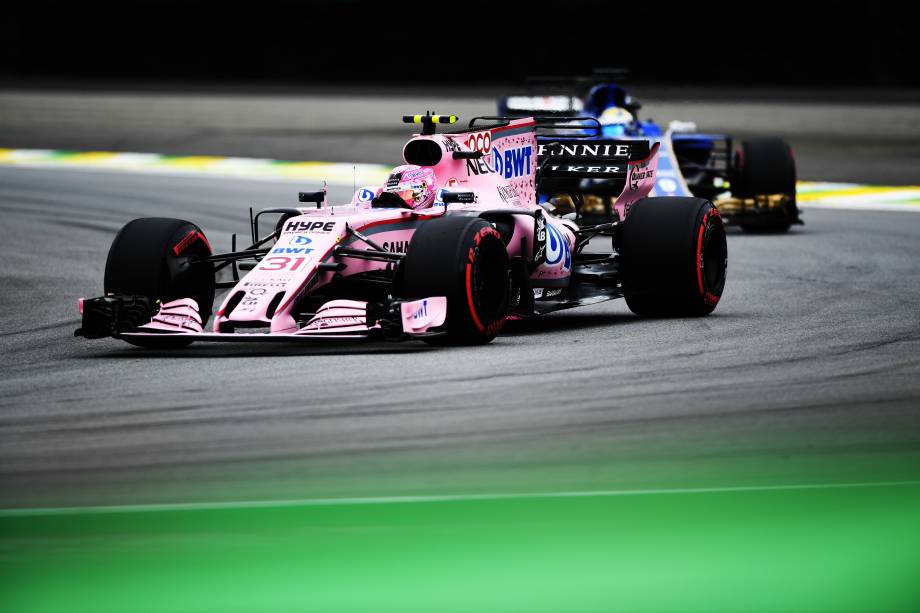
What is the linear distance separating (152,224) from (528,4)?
145 ft

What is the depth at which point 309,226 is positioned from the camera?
30.9 feet

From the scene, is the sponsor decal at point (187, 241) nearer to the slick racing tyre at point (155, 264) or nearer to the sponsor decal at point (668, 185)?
the slick racing tyre at point (155, 264)

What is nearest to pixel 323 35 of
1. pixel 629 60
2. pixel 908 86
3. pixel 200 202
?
pixel 629 60

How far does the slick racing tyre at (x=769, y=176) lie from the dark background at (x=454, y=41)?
29944 millimetres

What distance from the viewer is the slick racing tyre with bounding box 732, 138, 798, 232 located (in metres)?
17.6

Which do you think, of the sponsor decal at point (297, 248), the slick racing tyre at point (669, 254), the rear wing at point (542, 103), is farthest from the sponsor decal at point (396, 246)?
the rear wing at point (542, 103)

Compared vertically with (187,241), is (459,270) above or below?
below

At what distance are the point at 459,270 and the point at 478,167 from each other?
1.87 meters

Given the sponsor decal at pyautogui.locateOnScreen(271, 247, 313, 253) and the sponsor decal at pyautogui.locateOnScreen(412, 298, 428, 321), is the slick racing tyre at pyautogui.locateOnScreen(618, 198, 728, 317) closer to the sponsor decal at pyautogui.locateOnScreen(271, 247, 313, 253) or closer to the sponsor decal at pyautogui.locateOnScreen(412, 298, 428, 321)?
the sponsor decal at pyautogui.locateOnScreen(412, 298, 428, 321)

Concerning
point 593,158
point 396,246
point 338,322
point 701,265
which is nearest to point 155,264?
point 338,322

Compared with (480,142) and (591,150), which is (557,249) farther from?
(591,150)

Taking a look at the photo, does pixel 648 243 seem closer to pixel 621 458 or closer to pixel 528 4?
pixel 621 458

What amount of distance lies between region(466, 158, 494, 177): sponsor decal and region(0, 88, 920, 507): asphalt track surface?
3.54 ft

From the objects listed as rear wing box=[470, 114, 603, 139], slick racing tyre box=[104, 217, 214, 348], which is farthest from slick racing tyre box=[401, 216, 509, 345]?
slick racing tyre box=[104, 217, 214, 348]
